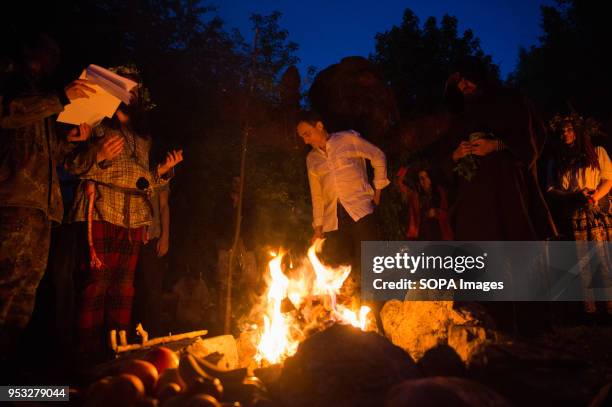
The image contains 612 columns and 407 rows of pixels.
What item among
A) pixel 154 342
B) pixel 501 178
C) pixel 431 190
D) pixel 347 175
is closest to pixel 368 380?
pixel 154 342

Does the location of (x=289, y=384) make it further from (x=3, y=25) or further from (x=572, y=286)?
(x=572, y=286)

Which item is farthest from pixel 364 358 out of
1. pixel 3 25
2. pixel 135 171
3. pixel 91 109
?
pixel 3 25

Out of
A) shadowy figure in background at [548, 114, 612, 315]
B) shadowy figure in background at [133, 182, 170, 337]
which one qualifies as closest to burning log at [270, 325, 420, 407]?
shadowy figure in background at [133, 182, 170, 337]

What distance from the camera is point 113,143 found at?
4277 mm

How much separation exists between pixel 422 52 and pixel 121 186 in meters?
13.6

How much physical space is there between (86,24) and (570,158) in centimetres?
832

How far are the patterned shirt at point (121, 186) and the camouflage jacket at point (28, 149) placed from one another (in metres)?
0.37

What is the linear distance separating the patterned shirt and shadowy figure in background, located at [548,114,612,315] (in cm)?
678

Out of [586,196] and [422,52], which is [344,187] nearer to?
[586,196]

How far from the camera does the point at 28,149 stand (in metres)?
3.70

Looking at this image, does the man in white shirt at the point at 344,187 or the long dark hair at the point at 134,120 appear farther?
the man in white shirt at the point at 344,187

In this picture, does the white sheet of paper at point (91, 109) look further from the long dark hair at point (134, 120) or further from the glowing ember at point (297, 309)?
the glowing ember at point (297, 309)

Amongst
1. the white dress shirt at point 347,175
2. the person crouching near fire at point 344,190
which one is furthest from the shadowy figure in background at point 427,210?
the white dress shirt at point 347,175

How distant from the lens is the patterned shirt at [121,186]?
4234 millimetres
